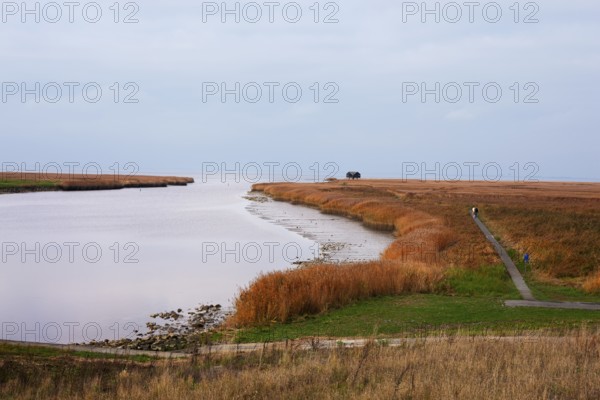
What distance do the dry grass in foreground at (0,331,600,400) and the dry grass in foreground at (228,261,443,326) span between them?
568 centimetres

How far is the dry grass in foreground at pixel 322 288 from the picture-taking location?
1958cm

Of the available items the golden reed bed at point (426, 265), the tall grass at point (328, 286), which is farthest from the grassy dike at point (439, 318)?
the golden reed bed at point (426, 265)

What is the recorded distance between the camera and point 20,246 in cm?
4091

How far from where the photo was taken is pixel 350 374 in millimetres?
11094

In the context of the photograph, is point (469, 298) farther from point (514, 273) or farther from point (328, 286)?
point (514, 273)

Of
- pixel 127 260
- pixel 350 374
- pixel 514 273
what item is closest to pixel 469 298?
pixel 514 273

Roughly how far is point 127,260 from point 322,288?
18.5 meters

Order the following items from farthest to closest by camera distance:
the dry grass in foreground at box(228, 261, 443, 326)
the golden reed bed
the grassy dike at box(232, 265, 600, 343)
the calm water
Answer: the calm water → the golden reed bed → the dry grass in foreground at box(228, 261, 443, 326) → the grassy dike at box(232, 265, 600, 343)

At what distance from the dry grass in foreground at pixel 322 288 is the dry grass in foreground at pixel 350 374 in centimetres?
568

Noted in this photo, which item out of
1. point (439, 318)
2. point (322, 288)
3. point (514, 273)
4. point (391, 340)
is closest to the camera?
point (391, 340)

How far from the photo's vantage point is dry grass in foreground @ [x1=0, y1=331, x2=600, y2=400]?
1002 centimetres

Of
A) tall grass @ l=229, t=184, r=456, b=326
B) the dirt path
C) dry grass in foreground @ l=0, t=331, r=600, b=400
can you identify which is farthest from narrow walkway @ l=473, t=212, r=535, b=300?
dry grass in foreground @ l=0, t=331, r=600, b=400

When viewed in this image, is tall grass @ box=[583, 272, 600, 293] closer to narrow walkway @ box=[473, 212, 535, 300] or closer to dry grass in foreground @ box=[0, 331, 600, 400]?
narrow walkway @ box=[473, 212, 535, 300]

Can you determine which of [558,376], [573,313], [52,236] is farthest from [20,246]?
[558,376]
